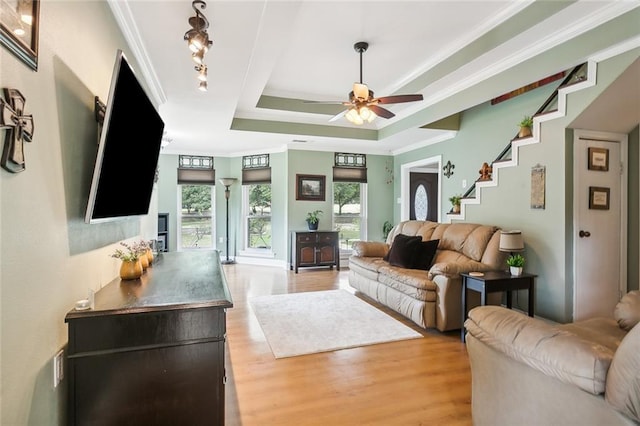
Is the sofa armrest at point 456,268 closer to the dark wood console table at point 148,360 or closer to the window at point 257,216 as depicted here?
the dark wood console table at point 148,360

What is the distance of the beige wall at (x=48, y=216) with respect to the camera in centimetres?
102

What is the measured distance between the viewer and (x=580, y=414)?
4.01 feet

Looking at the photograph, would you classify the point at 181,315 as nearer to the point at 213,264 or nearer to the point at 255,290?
the point at 213,264

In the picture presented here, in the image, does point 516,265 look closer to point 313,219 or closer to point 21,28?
point 21,28

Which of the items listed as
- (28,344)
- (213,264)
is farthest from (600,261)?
(28,344)

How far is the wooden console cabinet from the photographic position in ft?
21.2

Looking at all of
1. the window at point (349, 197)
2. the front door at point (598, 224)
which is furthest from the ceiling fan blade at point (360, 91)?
the window at point (349, 197)

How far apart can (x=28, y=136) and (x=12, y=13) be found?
1.19 ft

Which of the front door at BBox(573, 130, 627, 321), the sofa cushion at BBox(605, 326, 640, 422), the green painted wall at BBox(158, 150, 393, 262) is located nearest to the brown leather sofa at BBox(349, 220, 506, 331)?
the front door at BBox(573, 130, 627, 321)

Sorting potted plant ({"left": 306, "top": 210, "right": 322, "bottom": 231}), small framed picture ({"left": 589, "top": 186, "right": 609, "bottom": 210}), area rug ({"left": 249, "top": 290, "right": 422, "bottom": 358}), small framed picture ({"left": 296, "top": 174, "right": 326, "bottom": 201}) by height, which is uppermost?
small framed picture ({"left": 296, "top": 174, "right": 326, "bottom": 201})

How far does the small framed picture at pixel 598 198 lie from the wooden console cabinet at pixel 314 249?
412 centimetres

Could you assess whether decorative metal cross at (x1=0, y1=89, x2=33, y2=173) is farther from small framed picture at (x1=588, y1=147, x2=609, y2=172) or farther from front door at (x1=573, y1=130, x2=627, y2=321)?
small framed picture at (x1=588, y1=147, x2=609, y2=172)

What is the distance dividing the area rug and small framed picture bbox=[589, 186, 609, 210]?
7.63ft

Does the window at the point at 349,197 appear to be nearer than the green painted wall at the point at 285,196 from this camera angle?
No
